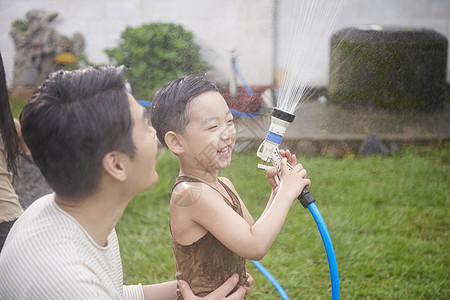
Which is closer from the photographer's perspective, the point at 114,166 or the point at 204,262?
the point at 114,166

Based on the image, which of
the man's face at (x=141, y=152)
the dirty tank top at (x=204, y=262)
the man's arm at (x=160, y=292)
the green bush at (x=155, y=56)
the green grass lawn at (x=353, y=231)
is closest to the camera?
the man's face at (x=141, y=152)

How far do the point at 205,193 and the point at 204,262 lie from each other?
0.23 metres

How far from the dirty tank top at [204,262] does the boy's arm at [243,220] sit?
8 centimetres

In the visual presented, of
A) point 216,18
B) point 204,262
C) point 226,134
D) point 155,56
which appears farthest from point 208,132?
point 216,18

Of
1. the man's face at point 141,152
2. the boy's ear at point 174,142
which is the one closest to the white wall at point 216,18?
the boy's ear at point 174,142

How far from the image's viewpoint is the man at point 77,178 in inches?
43.8

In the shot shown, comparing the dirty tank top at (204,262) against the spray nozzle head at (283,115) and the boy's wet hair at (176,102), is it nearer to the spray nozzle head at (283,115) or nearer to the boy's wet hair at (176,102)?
the boy's wet hair at (176,102)

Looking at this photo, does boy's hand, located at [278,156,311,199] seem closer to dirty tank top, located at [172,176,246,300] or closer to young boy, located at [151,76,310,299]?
young boy, located at [151,76,310,299]

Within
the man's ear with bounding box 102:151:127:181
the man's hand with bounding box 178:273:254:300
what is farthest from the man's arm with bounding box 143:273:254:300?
the man's ear with bounding box 102:151:127:181

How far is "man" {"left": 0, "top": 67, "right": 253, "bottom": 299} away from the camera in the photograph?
43.8 inches

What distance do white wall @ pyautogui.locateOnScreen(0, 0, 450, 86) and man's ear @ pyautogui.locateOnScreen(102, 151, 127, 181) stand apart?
2824mm

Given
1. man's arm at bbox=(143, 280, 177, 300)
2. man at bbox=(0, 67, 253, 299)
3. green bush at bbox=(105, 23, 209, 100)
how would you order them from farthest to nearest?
green bush at bbox=(105, 23, 209, 100) < man's arm at bbox=(143, 280, 177, 300) < man at bbox=(0, 67, 253, 299)

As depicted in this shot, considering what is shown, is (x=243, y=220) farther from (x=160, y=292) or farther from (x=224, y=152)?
(x=160, y=292)

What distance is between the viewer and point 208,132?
144cm
